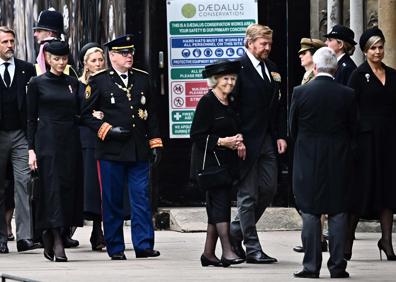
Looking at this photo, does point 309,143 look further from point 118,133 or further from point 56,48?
point 56,48

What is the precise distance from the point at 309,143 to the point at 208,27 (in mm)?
5584

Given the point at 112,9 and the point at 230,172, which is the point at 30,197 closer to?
the point at 230,172

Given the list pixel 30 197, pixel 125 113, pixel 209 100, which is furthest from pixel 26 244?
pixel 209 100

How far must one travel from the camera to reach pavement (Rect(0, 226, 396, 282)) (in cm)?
1330

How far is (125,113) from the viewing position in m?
15.2

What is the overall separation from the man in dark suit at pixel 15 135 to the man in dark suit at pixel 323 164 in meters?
3.75

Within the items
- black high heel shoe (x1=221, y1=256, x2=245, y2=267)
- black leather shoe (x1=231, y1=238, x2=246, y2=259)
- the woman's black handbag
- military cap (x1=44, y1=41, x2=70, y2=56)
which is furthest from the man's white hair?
military cap (x1=44, y1=41, x2=70, y2=56)

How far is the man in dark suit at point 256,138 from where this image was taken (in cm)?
1454

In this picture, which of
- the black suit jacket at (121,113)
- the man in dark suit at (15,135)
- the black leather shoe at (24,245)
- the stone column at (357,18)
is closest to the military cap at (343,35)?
the black suit jacket at (121,113)

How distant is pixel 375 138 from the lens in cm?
1509

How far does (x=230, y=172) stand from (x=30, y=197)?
2.25 m

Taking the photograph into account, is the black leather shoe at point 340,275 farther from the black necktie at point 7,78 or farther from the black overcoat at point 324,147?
the black necktie at point 7,78

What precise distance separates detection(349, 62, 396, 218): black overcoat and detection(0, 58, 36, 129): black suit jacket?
329cm

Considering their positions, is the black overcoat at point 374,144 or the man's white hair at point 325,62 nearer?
the man's white hair at point 325,62
